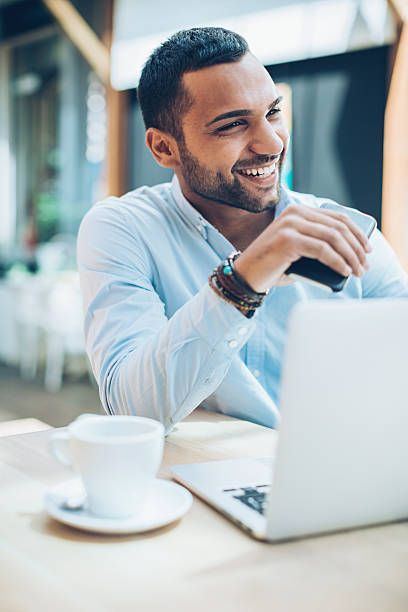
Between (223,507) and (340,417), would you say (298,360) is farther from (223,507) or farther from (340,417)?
(223,507)

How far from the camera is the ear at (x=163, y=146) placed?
146 centimetres

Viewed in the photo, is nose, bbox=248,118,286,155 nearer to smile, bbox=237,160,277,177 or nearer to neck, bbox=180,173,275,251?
smile, bbox=237,160,277,177

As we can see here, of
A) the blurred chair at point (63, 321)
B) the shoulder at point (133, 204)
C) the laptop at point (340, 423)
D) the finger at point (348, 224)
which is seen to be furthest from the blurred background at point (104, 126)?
the laptop at point (340, 423)

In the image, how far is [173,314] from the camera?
1.31 meters

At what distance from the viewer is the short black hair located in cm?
132

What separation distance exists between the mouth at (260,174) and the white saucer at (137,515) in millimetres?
779

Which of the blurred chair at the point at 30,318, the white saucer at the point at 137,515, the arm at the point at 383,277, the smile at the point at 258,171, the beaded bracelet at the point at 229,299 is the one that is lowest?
the blurred chair at the point at 30,318

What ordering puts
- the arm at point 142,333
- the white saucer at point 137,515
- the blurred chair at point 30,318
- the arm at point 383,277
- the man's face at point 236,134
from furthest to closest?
the blurred chair at point 30,318
the arm at point 383,277
the man's face at point 236,134
the arm at point 142,333
the white saucer at point 137,515

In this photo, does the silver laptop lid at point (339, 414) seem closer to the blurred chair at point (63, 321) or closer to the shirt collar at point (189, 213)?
the shirt collar at point (189, 213)

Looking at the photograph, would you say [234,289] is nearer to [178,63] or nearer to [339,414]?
[339,414]

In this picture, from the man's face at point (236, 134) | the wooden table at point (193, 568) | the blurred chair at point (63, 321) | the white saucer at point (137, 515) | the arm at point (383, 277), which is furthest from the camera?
the blurred chair at point (63, 321)

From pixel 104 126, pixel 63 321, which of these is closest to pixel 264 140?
pixel 63 321

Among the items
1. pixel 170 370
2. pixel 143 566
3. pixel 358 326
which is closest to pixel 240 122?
pixel 170 370

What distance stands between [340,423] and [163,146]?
1048 mm
